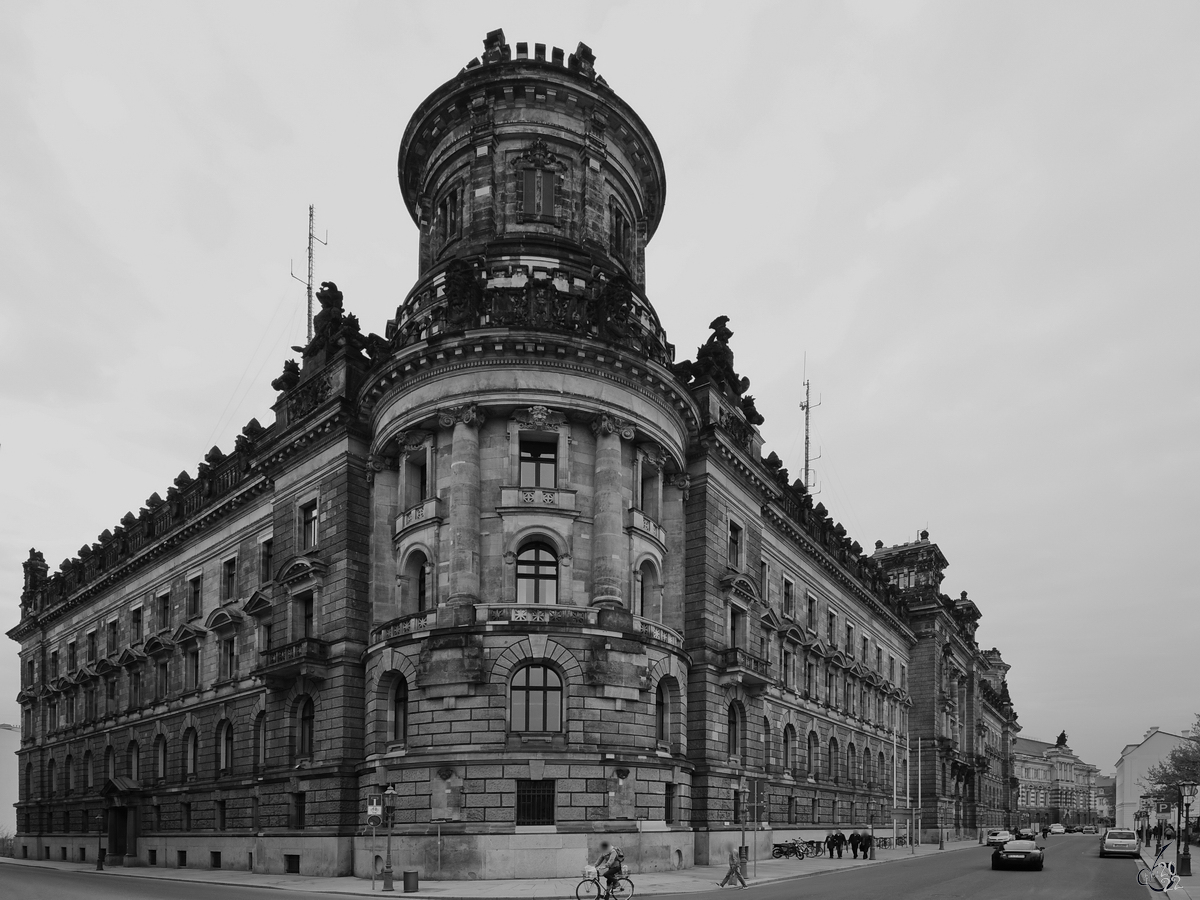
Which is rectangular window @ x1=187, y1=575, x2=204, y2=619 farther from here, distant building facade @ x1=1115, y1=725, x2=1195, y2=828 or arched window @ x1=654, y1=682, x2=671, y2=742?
distant building facade @ x1=1115, y1=725, x2=1195, y2=828

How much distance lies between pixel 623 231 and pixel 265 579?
23.7 meters

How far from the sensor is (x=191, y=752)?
54.9 m

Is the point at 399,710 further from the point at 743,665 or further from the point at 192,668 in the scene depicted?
the point at 192,668

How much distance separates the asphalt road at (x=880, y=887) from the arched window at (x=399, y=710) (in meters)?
7.57

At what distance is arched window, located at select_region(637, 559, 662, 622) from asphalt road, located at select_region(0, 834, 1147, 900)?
11.1m

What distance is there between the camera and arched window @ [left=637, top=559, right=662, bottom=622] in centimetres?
4325

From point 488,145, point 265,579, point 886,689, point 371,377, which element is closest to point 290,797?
point 265,579

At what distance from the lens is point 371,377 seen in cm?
4409

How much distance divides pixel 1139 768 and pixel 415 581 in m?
133

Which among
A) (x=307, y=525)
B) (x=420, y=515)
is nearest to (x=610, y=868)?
(x=420, y=515)

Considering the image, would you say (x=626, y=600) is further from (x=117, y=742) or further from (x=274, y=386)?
(x=117, y=742)

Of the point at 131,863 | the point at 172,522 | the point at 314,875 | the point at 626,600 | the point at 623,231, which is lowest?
the point at 131,863

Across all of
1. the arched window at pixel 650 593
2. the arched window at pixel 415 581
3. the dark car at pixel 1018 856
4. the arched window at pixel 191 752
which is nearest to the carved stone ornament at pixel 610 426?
the arched window at pixel 650 593

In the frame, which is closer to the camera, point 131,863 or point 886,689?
point 131,863
